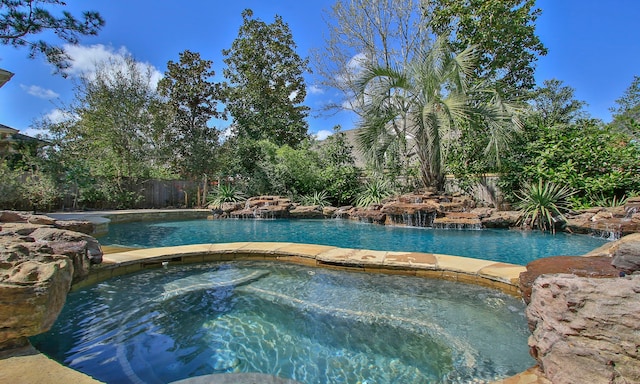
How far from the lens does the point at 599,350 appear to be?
4.38 feet

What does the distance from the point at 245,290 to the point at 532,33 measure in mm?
13982

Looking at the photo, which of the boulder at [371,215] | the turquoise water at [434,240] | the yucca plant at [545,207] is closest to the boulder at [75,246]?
the turquoise water at [434,240]

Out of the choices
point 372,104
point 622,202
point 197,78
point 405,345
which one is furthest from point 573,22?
point 197,78

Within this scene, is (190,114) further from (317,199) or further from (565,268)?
(565,268)

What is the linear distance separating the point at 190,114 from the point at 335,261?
1567 cm

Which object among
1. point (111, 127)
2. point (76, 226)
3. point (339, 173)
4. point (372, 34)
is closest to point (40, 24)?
point (76, 226)

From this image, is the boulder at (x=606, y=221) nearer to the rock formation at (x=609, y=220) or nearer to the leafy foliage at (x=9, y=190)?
the rock formation at (x=609, y=220)

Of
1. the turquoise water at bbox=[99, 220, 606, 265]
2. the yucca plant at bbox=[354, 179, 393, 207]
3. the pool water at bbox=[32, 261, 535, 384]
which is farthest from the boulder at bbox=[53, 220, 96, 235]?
the yucca plant at bbox=[354, 179, 393, 207]

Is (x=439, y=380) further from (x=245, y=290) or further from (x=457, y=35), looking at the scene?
(x=457, y=35)

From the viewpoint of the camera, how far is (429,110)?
895 centimetres

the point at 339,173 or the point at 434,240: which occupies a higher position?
the point at 339,173

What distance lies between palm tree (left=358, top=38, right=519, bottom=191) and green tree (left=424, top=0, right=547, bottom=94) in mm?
2191

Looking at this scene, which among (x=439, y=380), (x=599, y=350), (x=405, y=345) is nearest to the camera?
(x=599, y=350)

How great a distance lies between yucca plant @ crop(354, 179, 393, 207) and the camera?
A: 471 inches
